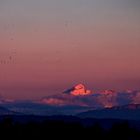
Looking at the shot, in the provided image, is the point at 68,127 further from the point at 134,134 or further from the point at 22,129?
the point at 134,134

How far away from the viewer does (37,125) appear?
147 meters

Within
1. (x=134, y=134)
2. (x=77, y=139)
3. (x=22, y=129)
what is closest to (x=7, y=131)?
(x=22, y=129)

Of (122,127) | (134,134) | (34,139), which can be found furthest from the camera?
(134,134)

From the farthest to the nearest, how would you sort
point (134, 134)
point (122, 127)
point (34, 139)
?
point (134, 134) → point (122, 127) → point (34, 139)

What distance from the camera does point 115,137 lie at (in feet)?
454

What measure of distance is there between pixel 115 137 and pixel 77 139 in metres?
8.31

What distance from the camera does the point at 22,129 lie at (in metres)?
144

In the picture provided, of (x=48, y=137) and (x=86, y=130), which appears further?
(x=86, y=130)

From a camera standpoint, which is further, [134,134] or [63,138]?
[134,134]

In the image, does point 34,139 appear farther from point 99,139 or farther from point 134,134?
point 134,134

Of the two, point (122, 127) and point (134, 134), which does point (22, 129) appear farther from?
point (134, 134)

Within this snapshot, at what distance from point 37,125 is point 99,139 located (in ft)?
59.6

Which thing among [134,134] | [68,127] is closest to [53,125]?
[68,127]

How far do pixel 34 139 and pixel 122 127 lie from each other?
806 inches
